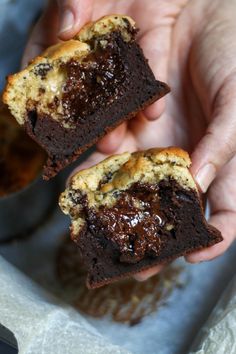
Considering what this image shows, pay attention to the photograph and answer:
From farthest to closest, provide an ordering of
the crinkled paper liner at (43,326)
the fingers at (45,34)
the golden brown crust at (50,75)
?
the fingers at (45,34) < the golden brown crust at (50,75) < the crinkled paper liner at (43,326)

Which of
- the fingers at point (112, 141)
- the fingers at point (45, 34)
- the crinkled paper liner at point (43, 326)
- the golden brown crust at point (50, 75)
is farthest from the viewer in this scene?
the fingers at point (45, 34)

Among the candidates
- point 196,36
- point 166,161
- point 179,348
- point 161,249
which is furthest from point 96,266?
point 196,36

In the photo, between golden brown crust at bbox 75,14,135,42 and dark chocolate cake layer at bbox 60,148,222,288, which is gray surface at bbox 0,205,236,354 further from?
golden brown crust at bbox 75,14,135,42

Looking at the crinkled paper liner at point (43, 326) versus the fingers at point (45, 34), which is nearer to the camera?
the crinkled paper liner at point (43, 326)

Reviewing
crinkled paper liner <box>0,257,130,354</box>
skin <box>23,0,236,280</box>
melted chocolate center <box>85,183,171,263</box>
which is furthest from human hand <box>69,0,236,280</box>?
crinkled paper liner <box>0,257,130,354</box>

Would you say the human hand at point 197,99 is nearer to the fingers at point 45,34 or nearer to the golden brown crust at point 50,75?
the fingers at point 45,34

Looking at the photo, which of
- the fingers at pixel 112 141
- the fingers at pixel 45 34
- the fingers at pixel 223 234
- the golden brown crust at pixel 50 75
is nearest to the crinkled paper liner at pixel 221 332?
the fingers at pixel 223 234
